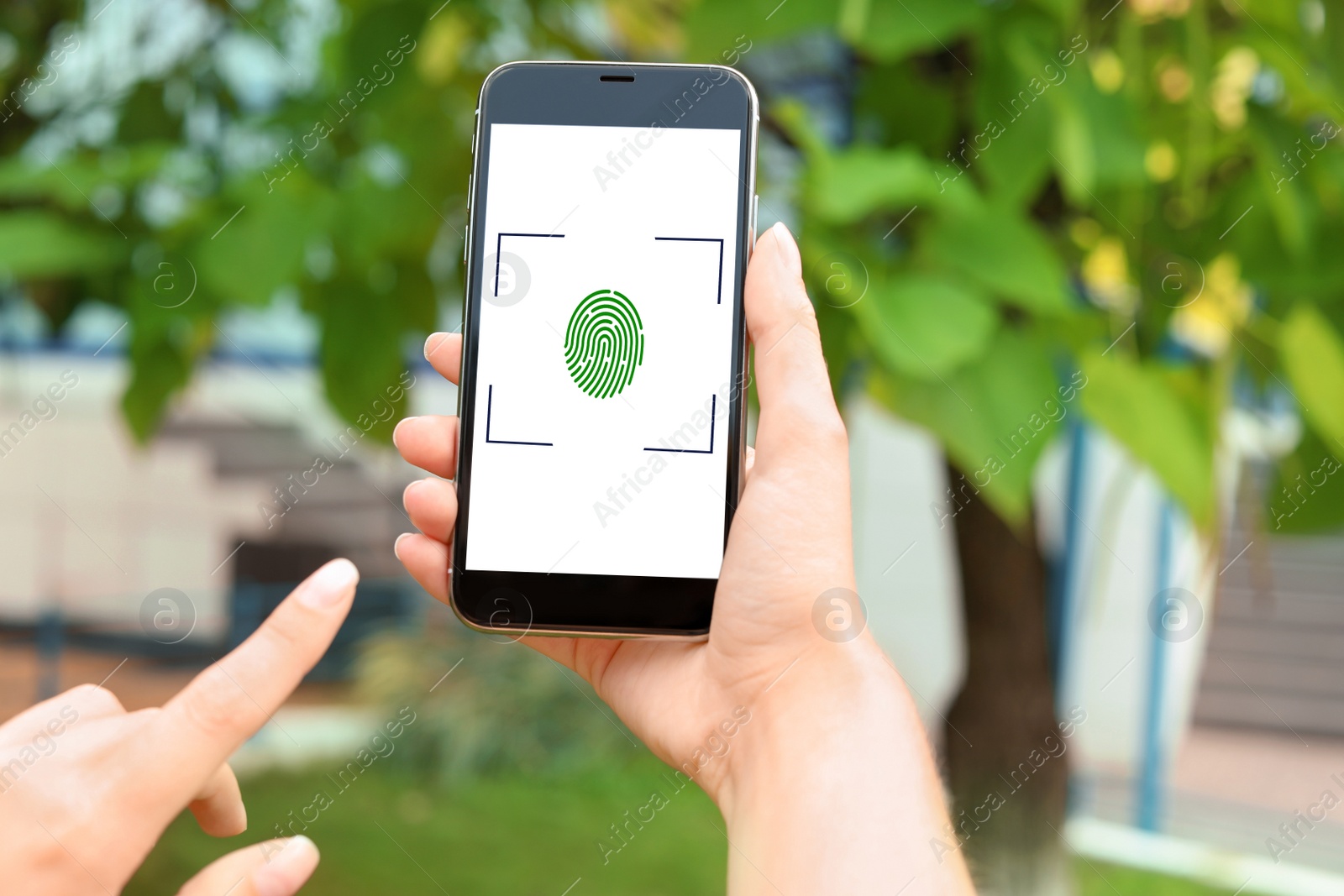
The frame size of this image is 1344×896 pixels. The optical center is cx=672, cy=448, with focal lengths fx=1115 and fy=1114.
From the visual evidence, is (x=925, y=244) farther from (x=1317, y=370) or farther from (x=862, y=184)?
(x=1317, y=370)

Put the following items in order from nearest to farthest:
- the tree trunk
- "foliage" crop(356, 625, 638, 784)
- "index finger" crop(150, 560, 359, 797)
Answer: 1. "index finger" crop(150, 560, 359, 797)
2. the tree trunk
3. "foliage" crop(356, 625, 638, 784)

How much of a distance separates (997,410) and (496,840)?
232 centimetres

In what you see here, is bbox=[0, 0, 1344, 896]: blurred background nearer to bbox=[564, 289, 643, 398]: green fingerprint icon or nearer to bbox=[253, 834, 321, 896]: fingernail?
bbox=[564, 289, 643, 398]: green fingerprint icon

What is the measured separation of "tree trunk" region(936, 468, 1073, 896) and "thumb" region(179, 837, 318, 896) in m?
0.94

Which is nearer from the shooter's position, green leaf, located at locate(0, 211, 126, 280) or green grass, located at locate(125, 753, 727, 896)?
green leaf, located at locate(0, 211, 126, 280)

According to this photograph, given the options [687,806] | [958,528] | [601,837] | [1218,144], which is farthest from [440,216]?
[687,806]

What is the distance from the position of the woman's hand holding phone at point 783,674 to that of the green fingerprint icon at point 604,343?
0.23 feet

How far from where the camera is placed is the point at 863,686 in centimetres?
56

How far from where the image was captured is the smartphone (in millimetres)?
635

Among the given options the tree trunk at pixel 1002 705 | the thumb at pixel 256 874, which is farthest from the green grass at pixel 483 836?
the thumb at pixel 256 874

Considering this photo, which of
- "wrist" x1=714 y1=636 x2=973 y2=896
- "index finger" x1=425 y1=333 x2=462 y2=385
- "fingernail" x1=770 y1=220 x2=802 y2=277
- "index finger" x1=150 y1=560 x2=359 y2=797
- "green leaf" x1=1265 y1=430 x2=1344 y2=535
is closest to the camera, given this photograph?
"index finger" x1=150 y1=560 x2=359 y2=797

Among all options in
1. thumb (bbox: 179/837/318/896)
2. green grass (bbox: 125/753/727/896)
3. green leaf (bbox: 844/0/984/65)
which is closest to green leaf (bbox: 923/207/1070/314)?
Answer: green leaf (bbox: 844/0/984/65)

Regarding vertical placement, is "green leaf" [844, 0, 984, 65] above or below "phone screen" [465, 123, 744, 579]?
above

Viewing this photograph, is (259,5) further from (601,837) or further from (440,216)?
(601,837)
